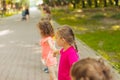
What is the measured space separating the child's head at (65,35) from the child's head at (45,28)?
6.93 ft

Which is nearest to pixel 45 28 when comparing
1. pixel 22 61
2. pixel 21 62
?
pixel 21 62

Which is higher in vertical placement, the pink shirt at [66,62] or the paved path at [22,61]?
the pink shirt at [66,62]

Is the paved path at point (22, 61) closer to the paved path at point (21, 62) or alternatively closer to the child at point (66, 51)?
the paved path at point (21, 62)

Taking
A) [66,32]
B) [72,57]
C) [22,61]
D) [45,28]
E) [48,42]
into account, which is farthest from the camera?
[22,61]

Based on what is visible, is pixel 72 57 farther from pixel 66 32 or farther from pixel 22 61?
pixel 22 61

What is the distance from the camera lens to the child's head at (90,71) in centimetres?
249

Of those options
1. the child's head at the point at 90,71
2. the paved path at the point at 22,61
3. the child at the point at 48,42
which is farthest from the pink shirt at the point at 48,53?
the child's head at the point at 90,71

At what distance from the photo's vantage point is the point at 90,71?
2486 millimetres

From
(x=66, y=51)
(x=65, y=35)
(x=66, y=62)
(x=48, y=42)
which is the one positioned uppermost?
(x=65, y=35)

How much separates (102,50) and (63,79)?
8.68 meters

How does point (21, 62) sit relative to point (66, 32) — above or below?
below

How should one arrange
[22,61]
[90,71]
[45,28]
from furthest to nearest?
1. [22,61]
2. [45,28]
3. [90,71]

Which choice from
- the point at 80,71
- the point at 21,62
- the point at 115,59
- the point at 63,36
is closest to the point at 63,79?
the point at 63,36

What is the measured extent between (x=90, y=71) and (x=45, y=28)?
4.41 meters
